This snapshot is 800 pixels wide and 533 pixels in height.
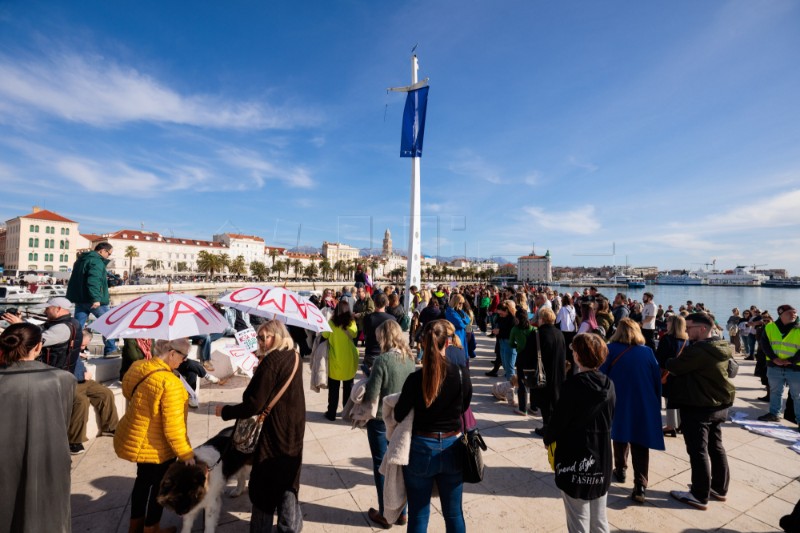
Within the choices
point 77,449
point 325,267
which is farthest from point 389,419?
point 325,267

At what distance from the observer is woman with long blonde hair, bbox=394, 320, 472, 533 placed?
2.22m

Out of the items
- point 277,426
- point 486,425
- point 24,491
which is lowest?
point 486,425

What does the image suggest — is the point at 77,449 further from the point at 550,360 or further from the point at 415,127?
the point at 415,127

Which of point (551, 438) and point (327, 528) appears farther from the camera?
point (327, 528)

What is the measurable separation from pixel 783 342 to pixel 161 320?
8374 millimetres

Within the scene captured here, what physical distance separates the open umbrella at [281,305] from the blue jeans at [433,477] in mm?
2016

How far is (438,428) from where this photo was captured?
2225 mm

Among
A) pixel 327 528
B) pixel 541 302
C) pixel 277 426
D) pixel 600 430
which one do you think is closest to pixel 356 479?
pixel 327 528

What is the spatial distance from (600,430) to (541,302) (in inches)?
330

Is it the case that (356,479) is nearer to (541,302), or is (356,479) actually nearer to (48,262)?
(541,302)

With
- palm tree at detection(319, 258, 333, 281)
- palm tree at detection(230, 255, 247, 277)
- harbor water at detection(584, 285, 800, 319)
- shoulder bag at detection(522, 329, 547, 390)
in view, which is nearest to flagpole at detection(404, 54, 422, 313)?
shoulder bag at detection(522, 329, 547, 390)

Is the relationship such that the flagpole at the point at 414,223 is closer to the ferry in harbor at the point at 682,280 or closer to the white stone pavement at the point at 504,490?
the white stone pavement at the point at 504,490

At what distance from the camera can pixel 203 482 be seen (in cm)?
250

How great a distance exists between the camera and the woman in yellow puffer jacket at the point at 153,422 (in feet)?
7.78
